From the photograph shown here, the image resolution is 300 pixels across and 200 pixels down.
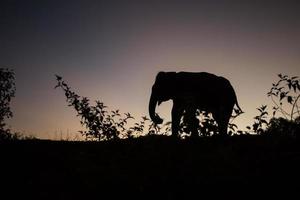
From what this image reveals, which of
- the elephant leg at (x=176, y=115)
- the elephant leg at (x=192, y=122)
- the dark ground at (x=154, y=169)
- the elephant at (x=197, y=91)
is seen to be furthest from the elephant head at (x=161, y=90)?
the dark ground at (x=154, y=169)

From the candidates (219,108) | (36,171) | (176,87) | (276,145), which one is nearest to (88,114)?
(176,87)

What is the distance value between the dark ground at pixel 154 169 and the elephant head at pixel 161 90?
4.81 m

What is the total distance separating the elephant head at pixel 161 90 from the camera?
14.7 m

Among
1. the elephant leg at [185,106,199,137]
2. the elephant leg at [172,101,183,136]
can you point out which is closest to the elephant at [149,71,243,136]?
the elephant leg at [172,101,183,136]

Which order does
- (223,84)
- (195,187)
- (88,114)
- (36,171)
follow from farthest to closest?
(223,84) → (88,114) → (36,171) → (195,187)

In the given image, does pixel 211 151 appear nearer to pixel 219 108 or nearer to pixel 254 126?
pixel 254 126

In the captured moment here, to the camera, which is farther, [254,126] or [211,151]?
[254,126]

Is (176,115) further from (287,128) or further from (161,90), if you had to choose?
(287,128)

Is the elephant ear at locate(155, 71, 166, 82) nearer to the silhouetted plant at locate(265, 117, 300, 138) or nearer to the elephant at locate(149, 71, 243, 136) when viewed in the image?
the elephant at locate(149, 71, 243, 136)

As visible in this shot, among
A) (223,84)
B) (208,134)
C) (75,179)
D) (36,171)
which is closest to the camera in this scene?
(75,179)

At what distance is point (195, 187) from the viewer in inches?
269

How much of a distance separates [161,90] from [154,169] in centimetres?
720

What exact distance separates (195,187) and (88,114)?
7746 millimetres

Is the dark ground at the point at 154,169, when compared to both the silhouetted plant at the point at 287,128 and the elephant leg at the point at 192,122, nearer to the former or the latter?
the silhouetted plant at the point at 287,128
